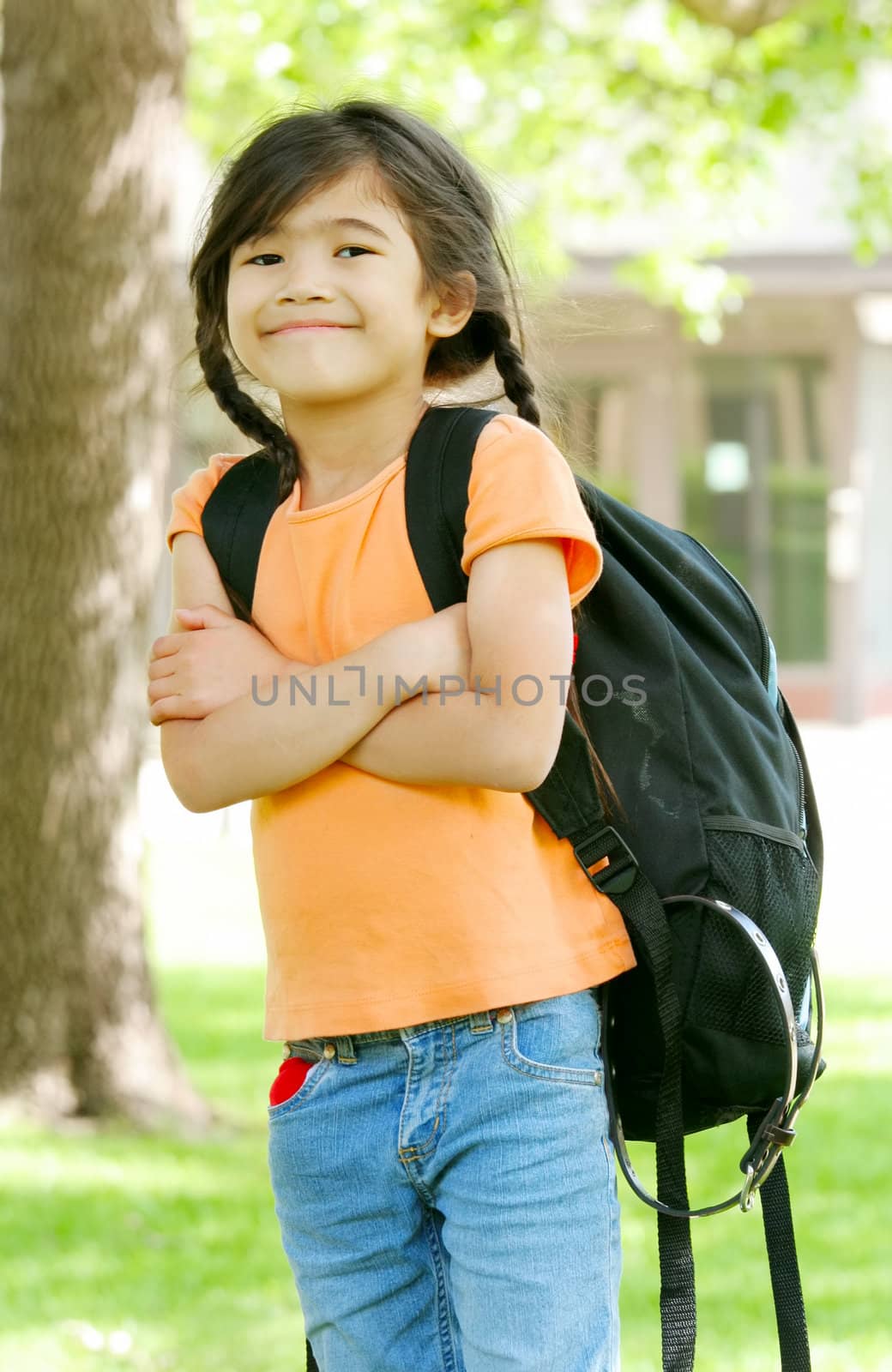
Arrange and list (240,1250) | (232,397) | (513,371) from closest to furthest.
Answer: (513,371), (232,397), (240,1250)

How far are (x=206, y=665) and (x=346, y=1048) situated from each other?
443 millimetres

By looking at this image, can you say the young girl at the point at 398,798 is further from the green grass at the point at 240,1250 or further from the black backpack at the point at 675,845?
the green grass at the point at 240,1250

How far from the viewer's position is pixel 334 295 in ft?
5.75

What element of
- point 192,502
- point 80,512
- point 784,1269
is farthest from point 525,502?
point 80,512

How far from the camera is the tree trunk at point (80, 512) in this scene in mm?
4188

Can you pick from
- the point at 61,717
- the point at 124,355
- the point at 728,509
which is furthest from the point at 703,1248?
the point at 728,509

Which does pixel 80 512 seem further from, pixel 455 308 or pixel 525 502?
pixel 525 502

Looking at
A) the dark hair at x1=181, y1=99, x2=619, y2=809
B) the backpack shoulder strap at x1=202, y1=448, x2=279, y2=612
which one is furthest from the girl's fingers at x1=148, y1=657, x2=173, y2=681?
the dark hair at x1=181, y1=99, x2=619, y2=809

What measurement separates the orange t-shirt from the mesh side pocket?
0.33 ft

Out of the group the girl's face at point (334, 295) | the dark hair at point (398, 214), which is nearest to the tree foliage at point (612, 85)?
the dark hair at point (398, 214)

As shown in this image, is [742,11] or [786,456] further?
[786,456]

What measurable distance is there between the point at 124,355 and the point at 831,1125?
9.35 feet

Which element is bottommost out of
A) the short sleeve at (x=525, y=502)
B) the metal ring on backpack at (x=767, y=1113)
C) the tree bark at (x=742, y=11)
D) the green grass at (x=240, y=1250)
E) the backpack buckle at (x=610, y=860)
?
the green grass at (x=240, y=1250)

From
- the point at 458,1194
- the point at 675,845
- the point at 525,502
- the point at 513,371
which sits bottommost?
the point at 458,1194
